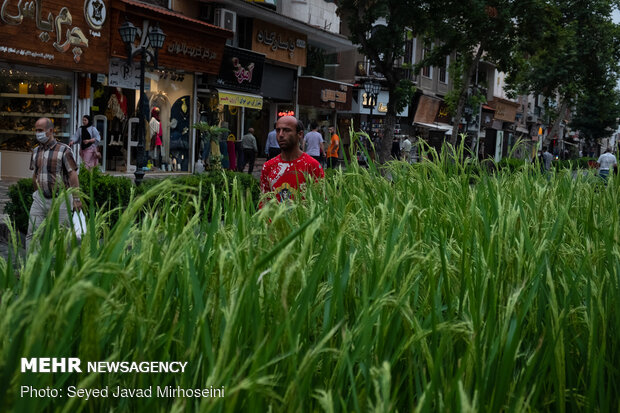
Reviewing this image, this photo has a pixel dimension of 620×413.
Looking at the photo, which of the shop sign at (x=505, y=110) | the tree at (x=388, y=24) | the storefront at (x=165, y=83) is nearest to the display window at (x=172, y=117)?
the storefront at (x=165, y=83)

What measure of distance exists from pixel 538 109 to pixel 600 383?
69.3 m

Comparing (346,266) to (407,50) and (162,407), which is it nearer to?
(162,407)

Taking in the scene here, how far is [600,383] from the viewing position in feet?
4.83

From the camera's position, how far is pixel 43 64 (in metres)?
17.6

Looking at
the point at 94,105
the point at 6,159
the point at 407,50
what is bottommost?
the point at 6,159

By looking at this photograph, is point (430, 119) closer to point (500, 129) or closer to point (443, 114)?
point (443, 114)

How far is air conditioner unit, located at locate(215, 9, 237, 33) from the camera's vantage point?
80.3 ft

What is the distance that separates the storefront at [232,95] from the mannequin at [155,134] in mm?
1307

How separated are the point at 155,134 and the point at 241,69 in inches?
181

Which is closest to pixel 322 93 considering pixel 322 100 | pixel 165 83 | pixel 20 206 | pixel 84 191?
pixel 322 100

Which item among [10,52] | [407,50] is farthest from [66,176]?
[407,50]

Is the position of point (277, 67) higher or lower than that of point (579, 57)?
lower

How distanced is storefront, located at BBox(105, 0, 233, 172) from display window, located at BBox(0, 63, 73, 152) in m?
1.55

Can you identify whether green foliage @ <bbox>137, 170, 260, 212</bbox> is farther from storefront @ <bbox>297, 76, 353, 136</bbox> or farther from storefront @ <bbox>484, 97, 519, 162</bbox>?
storefront @ <bbox>484, 97, 519, 162</bbox>
